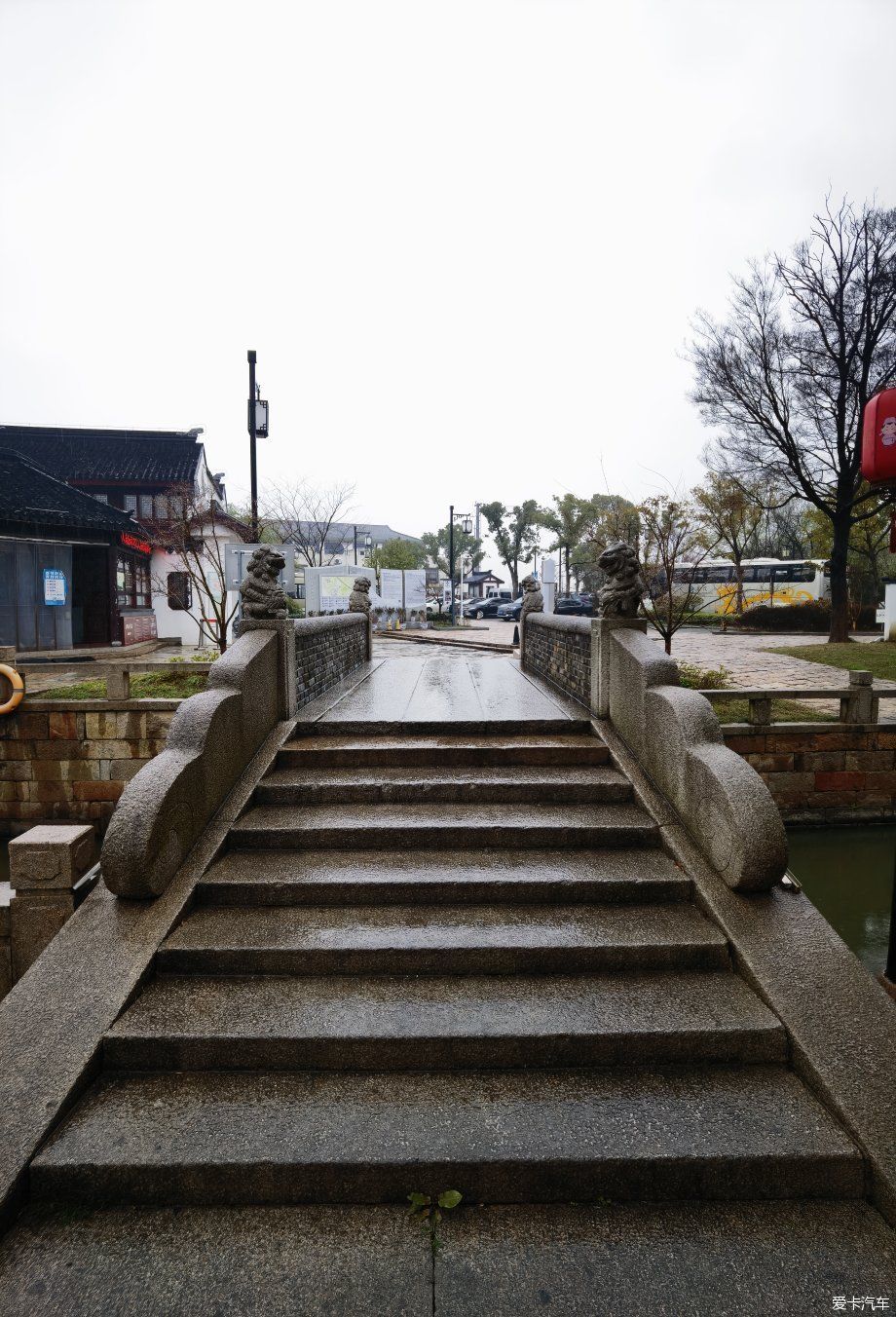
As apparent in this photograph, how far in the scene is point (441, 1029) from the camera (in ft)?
9.32

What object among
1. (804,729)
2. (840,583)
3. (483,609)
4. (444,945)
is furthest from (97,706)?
(483,609)

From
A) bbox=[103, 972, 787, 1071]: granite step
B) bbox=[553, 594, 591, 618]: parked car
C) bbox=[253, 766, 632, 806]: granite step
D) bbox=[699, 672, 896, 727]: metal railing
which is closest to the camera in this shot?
bbox=[103, 972, 787, 1071]: granite step

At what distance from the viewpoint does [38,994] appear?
3.03m

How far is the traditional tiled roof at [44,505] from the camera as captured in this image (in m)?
15.9

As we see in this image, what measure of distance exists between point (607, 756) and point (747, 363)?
1933cm

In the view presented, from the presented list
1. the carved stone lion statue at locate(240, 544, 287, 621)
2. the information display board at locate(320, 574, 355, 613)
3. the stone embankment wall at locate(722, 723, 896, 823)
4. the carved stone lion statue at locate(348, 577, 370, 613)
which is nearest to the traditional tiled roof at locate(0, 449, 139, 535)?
the information display board at locate(320, 574, 355, 613)

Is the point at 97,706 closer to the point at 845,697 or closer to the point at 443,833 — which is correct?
the point at 443,833

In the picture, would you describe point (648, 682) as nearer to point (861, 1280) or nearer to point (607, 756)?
point (607, 756)

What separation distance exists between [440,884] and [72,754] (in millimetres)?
7588

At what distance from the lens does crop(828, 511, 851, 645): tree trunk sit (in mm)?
19172

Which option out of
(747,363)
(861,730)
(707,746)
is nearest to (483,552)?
(747,363)

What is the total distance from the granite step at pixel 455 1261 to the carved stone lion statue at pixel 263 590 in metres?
3.90

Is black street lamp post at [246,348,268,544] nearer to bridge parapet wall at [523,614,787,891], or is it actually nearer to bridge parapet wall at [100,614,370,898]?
bridge parapet wall at [100,614,370,898]

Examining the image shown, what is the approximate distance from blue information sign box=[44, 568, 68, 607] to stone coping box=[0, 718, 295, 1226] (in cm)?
1503
